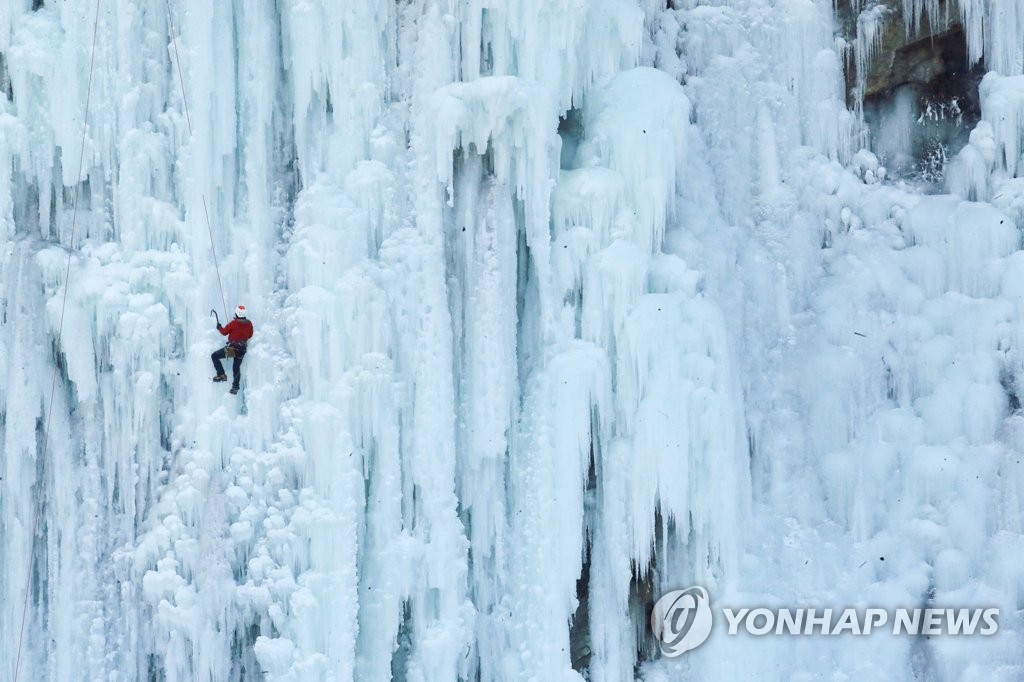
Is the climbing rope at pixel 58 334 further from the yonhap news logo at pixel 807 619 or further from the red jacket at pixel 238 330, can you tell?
the yonhap news logo at pixel 807 619

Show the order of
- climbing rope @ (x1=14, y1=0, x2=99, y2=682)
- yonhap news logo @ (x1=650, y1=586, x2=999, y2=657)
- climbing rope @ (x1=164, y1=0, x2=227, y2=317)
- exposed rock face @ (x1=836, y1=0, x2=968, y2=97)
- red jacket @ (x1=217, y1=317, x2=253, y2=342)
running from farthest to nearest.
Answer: exposed rock face @ (x1=836, y1=0, x2=968, y2=97) → yonhap news logo @ (x1=650, y1=586, x2=999, y2=657) → climbing rope @ (x1=164, y1=0, x2=227, y2=317) → climbing rope @ (x1=14, y1=0, x2=99, y2=682) → red jacket @ (x1=217, y1=317, x2=253, y2=342)

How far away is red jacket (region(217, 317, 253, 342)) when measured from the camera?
422 inches

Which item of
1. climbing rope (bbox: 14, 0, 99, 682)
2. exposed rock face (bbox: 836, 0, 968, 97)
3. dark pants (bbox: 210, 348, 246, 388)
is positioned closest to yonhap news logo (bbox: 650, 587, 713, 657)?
dark pants (bbox: 210, 348, 246, 388)

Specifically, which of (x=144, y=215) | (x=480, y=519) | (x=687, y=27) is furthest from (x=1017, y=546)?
(x=144, y=215)

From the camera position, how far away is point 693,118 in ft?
41.5

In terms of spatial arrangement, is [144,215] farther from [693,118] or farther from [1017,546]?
[1017,546]

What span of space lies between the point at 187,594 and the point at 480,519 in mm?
2218

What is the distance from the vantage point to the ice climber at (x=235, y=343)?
10734 millimetres

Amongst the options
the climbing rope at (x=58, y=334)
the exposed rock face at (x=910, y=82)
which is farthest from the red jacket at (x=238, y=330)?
the exposed rock face at (x=910, y=82)

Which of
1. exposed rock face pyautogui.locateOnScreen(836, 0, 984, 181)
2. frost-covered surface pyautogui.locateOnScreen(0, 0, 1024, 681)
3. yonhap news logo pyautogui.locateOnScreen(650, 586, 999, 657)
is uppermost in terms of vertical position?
exposed rock face pyautogui.locateOnScreen(836, 0, 984, 181)

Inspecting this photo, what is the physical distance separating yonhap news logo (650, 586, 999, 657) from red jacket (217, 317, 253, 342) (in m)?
3.86

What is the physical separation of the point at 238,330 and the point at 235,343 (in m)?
0.11

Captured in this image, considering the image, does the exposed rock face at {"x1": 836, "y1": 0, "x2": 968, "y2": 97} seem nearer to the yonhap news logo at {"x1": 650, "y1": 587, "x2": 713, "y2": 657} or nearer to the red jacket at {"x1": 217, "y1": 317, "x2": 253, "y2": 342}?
the yonhap news logo at {"x1": 650, "y1": 587, "x2": 713, "y2": 657}

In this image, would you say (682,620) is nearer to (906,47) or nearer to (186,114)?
(906,47)
